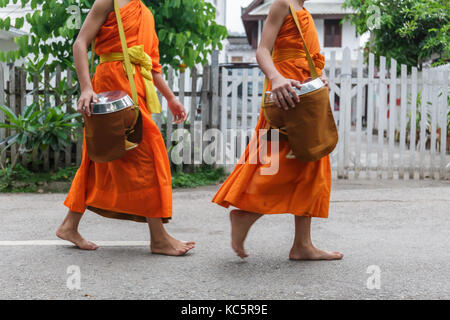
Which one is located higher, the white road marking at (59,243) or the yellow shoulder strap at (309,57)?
the yellow shoulder strap at (309,57)

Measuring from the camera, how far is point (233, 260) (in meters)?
3.10

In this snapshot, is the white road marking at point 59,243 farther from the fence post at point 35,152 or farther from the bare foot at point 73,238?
the fence post at point 35,152

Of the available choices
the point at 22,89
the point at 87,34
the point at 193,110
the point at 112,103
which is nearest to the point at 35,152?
the point at 22,89

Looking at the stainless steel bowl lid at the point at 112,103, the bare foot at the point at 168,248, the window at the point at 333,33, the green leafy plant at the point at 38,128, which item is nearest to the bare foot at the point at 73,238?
the bare foot at the point at 168,248

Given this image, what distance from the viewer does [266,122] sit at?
9.59 ft

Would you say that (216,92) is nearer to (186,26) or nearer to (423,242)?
(186,26)

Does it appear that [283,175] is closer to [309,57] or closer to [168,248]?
[309,57]

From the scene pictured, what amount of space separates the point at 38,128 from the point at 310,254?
15.0ft

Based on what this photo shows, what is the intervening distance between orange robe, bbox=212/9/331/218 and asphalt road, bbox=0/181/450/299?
0.36m

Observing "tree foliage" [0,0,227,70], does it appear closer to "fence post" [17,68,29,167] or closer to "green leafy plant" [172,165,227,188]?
"fence post" [17,68,29,167]

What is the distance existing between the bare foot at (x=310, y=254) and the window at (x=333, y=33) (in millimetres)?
28297

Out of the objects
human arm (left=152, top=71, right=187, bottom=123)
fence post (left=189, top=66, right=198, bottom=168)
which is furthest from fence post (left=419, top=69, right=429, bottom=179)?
human arm (left=152, top=71, right=187, bottom=123)

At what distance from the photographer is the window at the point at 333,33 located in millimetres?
29906
